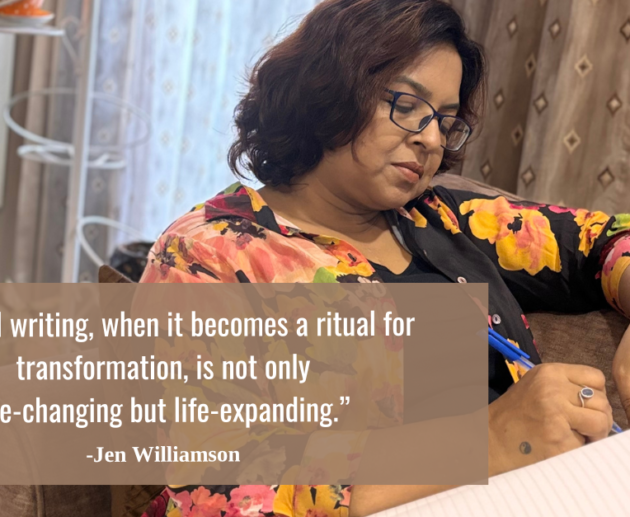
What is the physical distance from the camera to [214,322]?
2.77 feet

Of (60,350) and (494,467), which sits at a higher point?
(494,467)

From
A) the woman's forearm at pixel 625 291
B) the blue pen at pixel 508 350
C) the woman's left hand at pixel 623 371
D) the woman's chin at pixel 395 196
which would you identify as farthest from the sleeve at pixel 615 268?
the woman's chin at pixel 395 196

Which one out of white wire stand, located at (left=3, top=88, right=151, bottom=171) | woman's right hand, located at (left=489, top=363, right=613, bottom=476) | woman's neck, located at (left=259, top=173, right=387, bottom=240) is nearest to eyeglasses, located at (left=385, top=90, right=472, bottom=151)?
woman's neck, located at (left=259, top=173, right=387, bottom=240)

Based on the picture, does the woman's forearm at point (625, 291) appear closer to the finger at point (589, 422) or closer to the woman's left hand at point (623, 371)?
the woman's left hand at point (623, 371)

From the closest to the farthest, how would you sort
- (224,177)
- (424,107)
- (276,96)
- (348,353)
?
(348,353), (424,107), (276,96), (224,177)

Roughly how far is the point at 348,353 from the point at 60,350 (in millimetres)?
1497

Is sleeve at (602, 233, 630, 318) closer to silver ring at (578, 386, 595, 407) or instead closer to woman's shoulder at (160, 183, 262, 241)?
silver ring at (578, 386, 595, 407)

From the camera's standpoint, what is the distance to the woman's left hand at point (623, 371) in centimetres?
97

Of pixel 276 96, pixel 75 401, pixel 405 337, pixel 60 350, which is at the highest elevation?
pixel 276 96

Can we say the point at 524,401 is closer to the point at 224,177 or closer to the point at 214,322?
the point at 214,322

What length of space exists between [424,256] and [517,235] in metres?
0.20

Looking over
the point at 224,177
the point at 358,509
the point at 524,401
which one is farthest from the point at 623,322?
the point at 224,177

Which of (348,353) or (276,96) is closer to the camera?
(348,353)

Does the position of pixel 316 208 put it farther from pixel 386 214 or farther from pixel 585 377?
pixel 585 377
